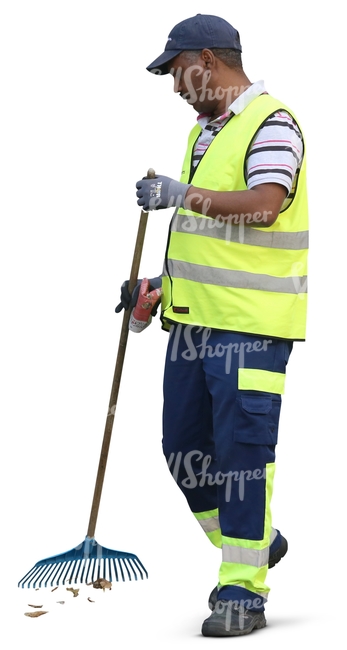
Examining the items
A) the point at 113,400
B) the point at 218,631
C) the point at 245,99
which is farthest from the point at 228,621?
the point at 245,99

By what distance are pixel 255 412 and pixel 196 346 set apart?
0.40 meters

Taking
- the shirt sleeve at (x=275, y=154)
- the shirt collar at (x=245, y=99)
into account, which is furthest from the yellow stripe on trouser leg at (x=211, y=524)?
the shirt collar at (x=245, y=99)

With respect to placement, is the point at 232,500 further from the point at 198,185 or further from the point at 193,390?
the point at 198,185

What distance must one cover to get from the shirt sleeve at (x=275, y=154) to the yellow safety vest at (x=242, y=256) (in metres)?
0.04

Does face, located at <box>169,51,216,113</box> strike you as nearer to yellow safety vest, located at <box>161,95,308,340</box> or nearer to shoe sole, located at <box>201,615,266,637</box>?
yellow safety vest, located at <box>161,95,308,340</box>

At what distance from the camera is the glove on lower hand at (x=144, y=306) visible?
229 inches

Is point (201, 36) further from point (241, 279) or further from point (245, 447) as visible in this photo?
point (245, 447)

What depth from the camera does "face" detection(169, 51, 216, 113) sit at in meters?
5.51

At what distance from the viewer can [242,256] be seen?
213 inches

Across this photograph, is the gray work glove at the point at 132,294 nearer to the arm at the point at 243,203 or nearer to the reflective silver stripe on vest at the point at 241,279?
the reflective silver stripe on vest at the point at 241,279

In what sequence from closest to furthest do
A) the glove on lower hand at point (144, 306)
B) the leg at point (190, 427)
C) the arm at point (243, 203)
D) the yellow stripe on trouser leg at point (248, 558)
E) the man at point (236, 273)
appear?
1. the arm at point (243, 203)
2. the man at point (236, 273)
3. the yellow stripe on trouser leg at point (248, 558)
4. the leg at point (190, 427)
5. the glove on lower hand at point (144, 306)

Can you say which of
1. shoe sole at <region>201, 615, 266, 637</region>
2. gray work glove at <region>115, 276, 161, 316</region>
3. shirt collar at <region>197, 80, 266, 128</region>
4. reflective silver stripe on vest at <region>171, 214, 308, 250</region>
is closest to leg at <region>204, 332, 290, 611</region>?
shoe sole at <region>201, 615, 266, 637</region>

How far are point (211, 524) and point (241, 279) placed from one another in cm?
118

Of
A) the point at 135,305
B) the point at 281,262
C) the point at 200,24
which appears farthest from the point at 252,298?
the point at 200,24
